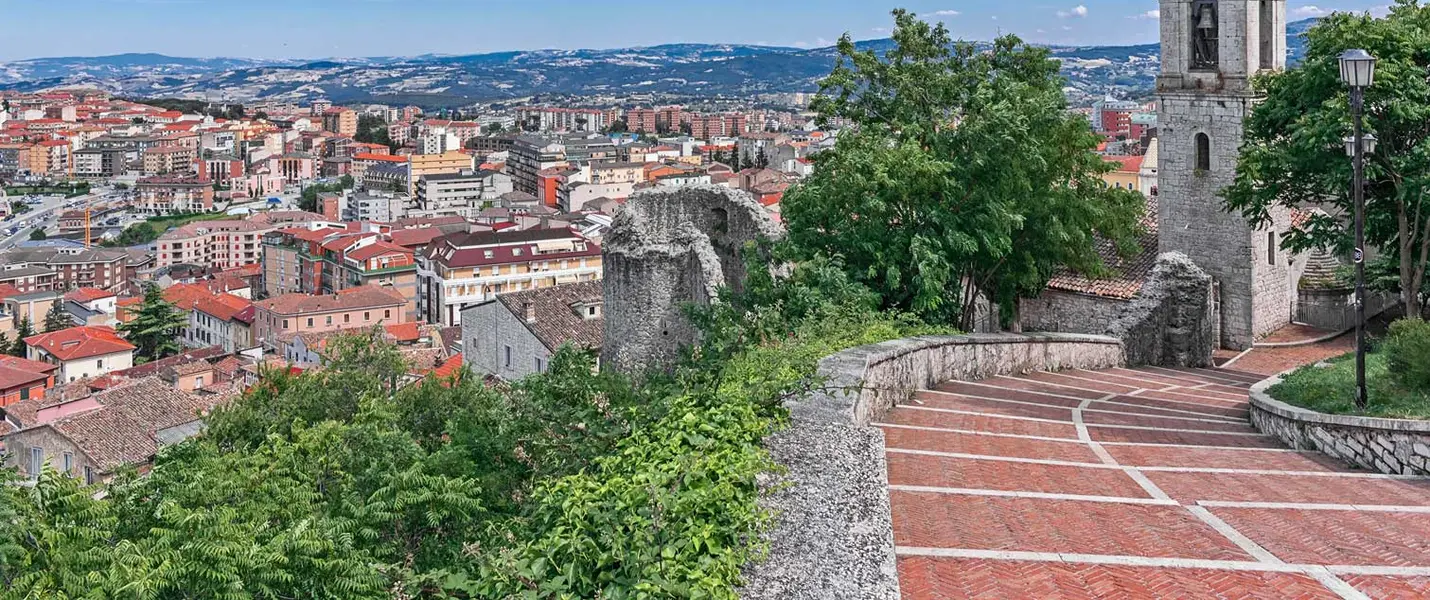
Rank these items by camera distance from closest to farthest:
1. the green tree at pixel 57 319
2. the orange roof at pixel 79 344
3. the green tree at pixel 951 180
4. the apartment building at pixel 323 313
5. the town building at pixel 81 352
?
the green tree at pixel 951 180 → the town building at pixel 81 352 → the orange roof at pixel 79 344 → the apartment building at pixel 323 313 → the green tree at pixel 57 319

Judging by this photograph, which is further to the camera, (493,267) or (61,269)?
(61,269)

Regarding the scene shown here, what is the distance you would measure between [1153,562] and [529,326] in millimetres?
37277

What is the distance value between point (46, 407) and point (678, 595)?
47.2m

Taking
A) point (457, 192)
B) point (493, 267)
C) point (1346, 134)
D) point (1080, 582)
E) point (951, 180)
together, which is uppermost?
point (457, 192)

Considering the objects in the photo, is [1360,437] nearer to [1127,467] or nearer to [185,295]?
[1127,467]

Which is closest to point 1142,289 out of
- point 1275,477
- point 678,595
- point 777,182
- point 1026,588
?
point 1275,477

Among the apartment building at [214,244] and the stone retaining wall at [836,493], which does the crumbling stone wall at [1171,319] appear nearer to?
the stone retaining wall at [836,493]

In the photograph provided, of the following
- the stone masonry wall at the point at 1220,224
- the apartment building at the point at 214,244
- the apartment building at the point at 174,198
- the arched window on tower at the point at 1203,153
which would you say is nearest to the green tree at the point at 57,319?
the apartment building at the point at 214,244

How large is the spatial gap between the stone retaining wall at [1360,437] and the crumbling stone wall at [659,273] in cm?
850

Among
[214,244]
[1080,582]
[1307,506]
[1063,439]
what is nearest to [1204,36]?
[1063,439]

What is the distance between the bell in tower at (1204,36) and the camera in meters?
26.6

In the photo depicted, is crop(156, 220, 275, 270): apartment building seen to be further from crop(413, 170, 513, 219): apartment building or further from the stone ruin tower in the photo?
the stone ruin tower

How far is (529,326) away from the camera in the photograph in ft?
142

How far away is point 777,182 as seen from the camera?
12925cm
